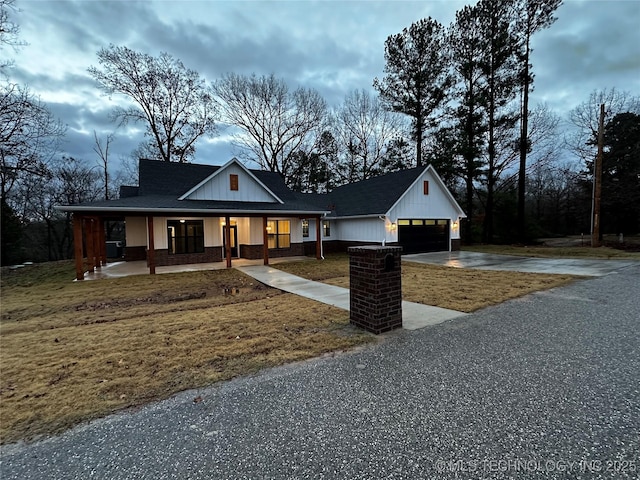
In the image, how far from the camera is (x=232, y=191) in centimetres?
1415

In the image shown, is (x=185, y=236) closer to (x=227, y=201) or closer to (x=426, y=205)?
(x=227, y=201)

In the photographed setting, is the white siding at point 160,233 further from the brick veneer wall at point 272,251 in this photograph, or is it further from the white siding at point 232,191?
the brick veneer wall at point 272,251

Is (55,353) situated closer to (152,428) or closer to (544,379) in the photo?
(152,428)

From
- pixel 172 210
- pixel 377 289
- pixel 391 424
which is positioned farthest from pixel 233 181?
pixel 391 424

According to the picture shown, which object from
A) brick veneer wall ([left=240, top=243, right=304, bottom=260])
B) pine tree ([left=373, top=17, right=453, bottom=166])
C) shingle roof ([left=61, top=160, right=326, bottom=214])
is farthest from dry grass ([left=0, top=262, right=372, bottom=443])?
pine tree ([left=373, top=17, right=453, bottom=166])

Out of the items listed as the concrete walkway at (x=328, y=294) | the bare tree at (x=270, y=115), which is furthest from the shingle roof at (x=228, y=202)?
the bare tree at (x=270, y=115)

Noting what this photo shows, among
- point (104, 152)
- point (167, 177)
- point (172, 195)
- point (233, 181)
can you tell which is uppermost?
point (104, 152)

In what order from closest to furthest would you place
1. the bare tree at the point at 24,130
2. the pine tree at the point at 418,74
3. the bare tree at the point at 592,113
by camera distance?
1. the bare tree at the point at 24,130
2. the bare tree at the point at 592,113
3. the pine tree at the point at 418,74

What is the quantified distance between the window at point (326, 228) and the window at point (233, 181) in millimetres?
6330

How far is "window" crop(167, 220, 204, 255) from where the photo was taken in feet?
43.8

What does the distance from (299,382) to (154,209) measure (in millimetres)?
9935

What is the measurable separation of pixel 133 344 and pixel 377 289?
3.56m

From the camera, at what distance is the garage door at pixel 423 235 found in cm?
1658

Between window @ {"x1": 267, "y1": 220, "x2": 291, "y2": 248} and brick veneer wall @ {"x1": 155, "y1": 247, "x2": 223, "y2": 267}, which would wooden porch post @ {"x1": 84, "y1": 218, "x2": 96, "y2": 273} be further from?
window @ {"x1": 267, "y1": 220, "x2": 291, "y2": 248}
